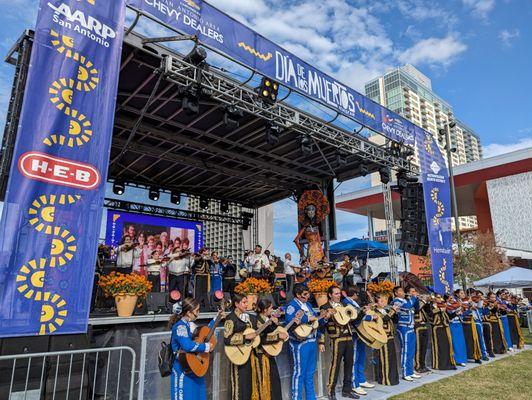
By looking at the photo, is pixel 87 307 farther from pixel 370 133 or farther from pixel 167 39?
pixel 370 133

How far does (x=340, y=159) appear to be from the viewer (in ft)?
40.7

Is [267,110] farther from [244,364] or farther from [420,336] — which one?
[244,364]

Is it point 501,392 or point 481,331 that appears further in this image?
point 481,331

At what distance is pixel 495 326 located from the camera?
427 inches

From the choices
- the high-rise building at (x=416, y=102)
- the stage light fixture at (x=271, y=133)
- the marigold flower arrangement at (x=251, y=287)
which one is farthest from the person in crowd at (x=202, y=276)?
the high-rise building at (x=416, y=102)

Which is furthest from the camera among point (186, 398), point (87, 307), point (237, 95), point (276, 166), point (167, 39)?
point (276, 166)

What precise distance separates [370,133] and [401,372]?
7473 millimetres

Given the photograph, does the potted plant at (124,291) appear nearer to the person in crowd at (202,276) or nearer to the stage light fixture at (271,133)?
the person in crowd at (202,276)

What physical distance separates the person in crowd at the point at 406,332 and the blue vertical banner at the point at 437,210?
4.68 m

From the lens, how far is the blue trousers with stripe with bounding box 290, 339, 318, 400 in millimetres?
5586

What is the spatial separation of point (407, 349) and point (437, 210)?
22.7 feet

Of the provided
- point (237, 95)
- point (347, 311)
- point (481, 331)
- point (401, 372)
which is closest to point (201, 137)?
point (237, 95)

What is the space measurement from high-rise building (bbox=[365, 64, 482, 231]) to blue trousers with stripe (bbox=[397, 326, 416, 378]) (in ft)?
377

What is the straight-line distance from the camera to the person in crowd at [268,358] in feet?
16.6
